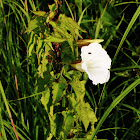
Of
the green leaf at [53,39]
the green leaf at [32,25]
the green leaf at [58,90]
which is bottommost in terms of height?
the green leaf at [58,90]

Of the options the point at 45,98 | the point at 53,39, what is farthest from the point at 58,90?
the point at 53,39

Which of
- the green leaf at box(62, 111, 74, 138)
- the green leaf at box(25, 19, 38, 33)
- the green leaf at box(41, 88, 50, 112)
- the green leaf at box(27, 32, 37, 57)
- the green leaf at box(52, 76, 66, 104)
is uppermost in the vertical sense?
the green leaf at box(25, 19, 38, 33)

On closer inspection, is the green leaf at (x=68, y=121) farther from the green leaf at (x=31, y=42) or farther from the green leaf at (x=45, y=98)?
→ the green leaf at (x=31, y=42)

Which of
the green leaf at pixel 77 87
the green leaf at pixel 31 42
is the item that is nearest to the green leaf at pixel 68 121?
the green leaf at pixel 77 87

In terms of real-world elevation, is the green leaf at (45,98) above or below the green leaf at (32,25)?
below

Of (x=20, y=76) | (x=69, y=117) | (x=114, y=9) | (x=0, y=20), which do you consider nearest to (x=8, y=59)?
(x=20, y=76)

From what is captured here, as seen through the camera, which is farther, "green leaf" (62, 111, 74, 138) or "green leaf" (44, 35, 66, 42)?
"green leaf" (62, 111, 74, 138)

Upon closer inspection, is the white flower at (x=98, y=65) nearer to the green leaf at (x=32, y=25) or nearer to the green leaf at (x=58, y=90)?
the green leaf at (x=58, y=90)

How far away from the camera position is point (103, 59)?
1039 millimetres

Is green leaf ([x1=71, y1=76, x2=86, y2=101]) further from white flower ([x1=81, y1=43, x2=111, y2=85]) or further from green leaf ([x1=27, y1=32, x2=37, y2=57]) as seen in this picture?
green leaf ([x1=27, y1=32, x2=37, y2=57])

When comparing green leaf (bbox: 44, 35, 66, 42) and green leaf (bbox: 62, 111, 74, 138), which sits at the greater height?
green leaf (bbox: 44, 35, 66, 42)

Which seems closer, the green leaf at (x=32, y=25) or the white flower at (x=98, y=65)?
the green leaf at (x=32, y=25)

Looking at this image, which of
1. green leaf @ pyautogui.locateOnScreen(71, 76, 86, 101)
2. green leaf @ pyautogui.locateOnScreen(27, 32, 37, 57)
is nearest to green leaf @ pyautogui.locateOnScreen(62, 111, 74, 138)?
green leaf @ pyautogui.locateOnScreen(71, 76, 86, 101)

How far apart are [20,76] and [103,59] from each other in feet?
1.44
